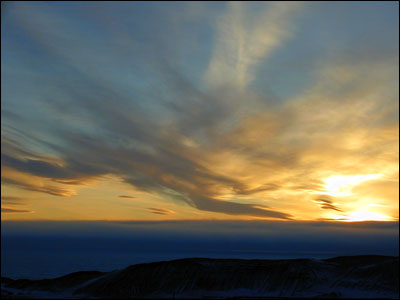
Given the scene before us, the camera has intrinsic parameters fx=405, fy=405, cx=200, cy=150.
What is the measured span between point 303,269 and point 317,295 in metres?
5.87

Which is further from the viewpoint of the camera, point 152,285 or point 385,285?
point 152,285

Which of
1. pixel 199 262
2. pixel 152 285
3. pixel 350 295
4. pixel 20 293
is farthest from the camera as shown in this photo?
pixel 199 262

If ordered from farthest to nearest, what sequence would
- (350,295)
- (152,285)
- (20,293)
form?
(152,285), (20,293), (350,295)

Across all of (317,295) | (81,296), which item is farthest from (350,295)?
(81,296)

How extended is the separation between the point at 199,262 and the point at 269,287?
10715 mm

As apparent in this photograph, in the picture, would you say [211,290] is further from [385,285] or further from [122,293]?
[385,285]

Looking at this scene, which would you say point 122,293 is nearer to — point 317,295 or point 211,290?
point 211,290

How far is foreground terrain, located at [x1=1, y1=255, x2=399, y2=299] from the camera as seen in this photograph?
48.4 m

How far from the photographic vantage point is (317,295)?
1829 inches

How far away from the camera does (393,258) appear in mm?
54094

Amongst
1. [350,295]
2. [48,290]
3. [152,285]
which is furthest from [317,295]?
[48,290]

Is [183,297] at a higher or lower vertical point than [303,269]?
lower

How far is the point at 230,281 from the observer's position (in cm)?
5181

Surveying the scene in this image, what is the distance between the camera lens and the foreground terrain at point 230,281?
48406 mm
